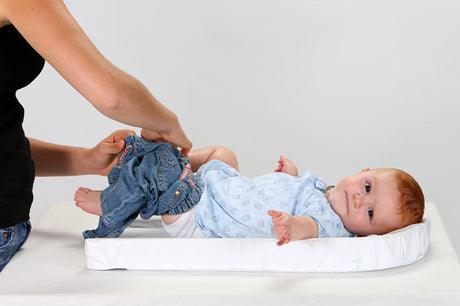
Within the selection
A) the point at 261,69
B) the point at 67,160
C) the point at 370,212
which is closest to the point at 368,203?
the point at 370,212

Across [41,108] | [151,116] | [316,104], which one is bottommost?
[41,108]

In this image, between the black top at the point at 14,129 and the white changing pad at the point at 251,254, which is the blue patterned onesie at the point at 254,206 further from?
the black top at the point at 14,129

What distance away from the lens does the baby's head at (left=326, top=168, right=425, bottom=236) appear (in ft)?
7.54

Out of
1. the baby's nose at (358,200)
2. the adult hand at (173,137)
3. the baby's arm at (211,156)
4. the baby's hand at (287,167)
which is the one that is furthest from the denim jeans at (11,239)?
the baby's nose at (358,200)

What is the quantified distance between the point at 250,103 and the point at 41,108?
1216 mm

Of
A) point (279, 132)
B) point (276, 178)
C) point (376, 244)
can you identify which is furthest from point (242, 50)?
point (376, 244)

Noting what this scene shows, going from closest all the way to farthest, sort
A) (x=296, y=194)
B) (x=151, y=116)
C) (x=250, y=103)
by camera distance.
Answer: (x=151, y=116)
(x=296, y=194)
(x=250, y=103)

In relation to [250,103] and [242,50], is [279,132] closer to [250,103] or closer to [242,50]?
[250,103]

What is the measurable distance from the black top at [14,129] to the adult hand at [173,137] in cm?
39

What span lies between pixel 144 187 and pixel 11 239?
43 centimetres

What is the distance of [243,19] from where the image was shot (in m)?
4.21

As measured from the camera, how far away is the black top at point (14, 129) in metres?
1.99

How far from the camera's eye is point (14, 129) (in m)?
2.16

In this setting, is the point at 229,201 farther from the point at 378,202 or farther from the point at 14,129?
the point at 14,129
